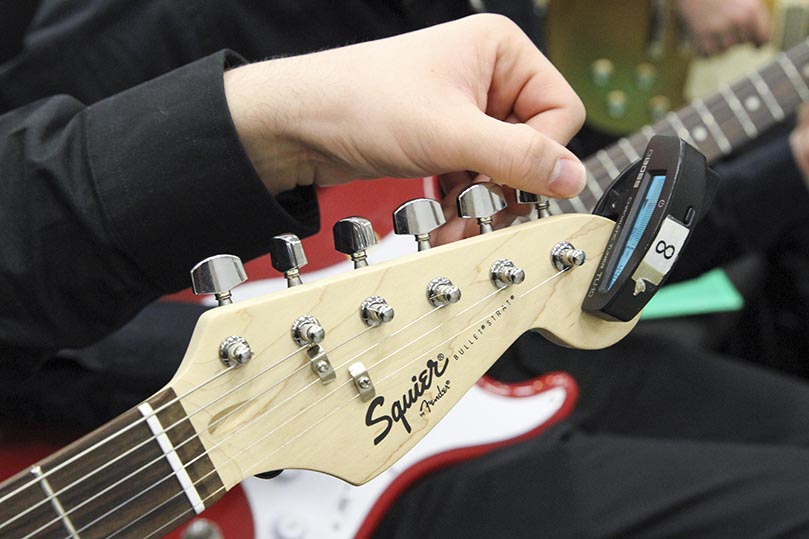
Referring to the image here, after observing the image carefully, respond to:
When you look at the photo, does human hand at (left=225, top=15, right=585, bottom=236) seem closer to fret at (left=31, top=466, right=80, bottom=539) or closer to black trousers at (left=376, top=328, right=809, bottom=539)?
fret at (left=31, top=466, right=80, bottom=539)

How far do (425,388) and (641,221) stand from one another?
0.54 ft

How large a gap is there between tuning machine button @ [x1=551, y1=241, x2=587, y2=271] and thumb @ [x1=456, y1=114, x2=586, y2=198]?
0.04 m

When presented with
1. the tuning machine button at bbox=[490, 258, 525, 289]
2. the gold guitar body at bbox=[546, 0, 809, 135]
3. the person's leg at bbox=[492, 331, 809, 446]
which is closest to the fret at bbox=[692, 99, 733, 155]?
the person's leg at bbox=[492, 331, 809, 446]

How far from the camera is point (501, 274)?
448 mm

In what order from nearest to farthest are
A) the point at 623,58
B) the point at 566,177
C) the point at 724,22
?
1. the point at 566,177
2. the point at 724,22
3. the point at 623,58

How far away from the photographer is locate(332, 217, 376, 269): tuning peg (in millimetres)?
420

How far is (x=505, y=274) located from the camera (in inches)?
17.6

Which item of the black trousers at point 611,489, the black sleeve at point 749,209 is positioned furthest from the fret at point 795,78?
the black trousers at point 611,489

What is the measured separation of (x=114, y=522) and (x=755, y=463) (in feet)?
1.98

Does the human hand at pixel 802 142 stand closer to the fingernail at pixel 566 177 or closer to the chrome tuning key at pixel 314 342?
the fingernail at pixel 566 177

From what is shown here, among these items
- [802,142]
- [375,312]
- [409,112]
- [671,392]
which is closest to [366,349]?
[375,312]

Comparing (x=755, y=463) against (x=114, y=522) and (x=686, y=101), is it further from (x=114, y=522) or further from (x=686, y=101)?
(x=686, y=101)

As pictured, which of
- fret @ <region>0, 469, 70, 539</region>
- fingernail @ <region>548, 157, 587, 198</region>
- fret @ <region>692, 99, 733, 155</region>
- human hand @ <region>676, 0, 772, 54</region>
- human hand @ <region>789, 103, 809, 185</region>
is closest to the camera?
fret @ <region>0, 469, 70, 539</region>

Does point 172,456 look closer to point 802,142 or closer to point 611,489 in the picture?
point 611,489
